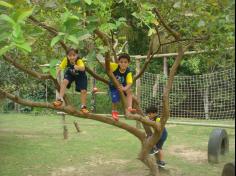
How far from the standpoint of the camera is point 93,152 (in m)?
8.64

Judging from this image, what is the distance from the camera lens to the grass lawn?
23.8 feet

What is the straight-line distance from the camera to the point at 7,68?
10.2 metres

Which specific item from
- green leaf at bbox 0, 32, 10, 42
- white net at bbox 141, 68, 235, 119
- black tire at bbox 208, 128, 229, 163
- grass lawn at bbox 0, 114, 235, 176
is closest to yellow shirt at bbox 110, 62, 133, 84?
grass lawn at bbox 0, 114, 235, 176

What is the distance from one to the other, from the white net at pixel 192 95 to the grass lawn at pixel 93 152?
0.88 meters

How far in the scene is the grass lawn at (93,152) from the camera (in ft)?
23.8

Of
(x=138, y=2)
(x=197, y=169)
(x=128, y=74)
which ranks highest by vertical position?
(x=138, y=2)

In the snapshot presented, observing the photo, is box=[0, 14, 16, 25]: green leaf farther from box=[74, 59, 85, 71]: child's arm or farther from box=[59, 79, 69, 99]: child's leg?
box=[74, 59, 85, 71]: child's arm

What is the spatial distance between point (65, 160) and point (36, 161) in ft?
1.63

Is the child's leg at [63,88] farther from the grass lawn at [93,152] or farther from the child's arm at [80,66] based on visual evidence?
the grass lawn at [93,152]

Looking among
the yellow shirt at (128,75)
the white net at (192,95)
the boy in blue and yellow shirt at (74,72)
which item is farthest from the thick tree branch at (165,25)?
the white net at (192,95)

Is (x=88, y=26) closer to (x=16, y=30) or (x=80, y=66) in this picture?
(x=16, y=30)

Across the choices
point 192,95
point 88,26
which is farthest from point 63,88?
point 192,95

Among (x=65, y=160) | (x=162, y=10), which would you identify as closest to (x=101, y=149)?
(x=65, y=160)

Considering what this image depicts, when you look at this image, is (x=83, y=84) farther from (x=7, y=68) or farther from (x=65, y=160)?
(x=7, y=68)
